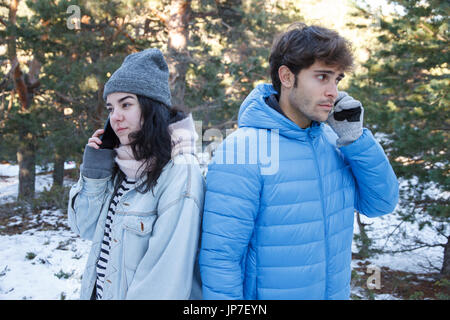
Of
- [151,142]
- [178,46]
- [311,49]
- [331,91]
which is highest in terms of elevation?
[178,46]

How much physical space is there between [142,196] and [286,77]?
921mm

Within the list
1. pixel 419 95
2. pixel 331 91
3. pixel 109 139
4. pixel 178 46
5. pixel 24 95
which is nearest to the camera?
pixel 331 91

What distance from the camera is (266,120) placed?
1627 millimetres

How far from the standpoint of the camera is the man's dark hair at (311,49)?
1591 mm

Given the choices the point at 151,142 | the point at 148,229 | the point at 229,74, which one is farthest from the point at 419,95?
the point at 148,229

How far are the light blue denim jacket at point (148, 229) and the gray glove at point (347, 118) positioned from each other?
2.37 feet

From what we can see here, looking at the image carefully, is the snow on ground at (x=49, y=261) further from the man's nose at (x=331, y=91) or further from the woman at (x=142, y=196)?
the man's nose at (x=331, y=91)

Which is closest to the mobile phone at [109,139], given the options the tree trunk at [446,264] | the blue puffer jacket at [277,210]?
the blue puffer jacket at [277,210]

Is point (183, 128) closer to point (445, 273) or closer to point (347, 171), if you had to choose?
point (347, 171)

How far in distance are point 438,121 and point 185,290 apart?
17.6ft

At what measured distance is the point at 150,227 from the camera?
5.10 ft

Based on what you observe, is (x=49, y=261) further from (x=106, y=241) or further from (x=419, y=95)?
(x=419, y=95)

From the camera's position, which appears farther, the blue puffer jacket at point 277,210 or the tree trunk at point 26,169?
the tree trunk at point 26,169

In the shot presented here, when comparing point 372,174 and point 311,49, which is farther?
point 372,174
